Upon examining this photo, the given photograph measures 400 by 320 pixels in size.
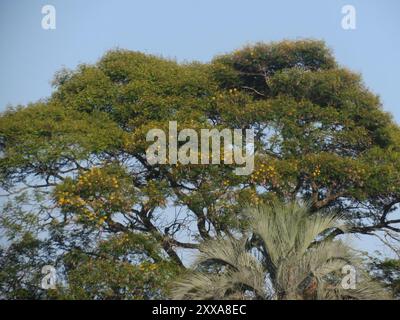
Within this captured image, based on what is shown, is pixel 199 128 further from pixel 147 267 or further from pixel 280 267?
pixel 280 267

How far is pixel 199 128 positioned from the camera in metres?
15.8

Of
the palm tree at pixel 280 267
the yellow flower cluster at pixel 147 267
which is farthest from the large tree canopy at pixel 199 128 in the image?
the palm tree at pixel 280 267

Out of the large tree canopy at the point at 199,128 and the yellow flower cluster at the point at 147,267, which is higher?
the large tree canopy at the point at 199,128

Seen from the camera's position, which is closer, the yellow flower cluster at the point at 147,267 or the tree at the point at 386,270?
the yellow flower cluster at the point at 147,267

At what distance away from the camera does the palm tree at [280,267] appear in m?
9.75

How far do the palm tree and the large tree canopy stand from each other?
4.17 m

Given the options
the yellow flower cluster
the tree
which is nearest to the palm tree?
the yellow flower cluster

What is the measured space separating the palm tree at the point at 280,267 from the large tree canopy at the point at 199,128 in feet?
13.7

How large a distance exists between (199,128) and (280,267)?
6396 mm

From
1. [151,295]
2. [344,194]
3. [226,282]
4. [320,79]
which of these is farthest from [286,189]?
[226,282]

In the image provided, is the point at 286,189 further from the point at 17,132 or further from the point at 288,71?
the point at 17,132

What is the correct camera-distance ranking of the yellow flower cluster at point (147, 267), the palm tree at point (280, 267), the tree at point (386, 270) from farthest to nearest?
the tree at point (386, 270)
the yellow flower cluster at point (147, 267)
the palm tree at point (280, 267)

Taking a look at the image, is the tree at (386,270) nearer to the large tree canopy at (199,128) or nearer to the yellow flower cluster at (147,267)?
the large tree canopy at (199,128)
